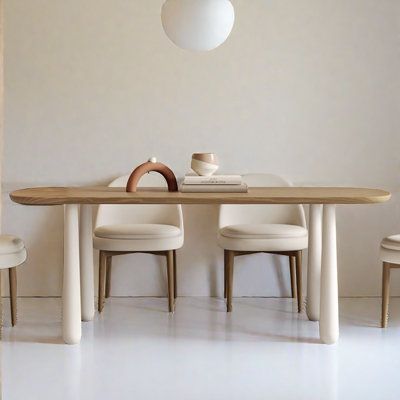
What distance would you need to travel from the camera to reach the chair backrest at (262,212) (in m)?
4.60

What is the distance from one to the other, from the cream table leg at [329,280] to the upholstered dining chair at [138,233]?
37.5 inches

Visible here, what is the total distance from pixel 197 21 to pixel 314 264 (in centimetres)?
148

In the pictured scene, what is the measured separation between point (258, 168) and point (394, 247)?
1.21m

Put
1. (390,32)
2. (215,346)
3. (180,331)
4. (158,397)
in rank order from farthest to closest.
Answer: (390,32), (180,331), (215,346), (158,397)

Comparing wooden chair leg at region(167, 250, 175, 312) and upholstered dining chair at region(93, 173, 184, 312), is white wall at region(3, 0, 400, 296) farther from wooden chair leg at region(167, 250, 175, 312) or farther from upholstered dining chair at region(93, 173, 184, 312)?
wooden chair leg at region(167, 250, 175, 312)

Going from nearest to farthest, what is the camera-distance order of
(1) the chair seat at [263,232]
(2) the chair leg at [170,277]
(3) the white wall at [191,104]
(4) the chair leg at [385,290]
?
(4) the chair leg at [385,290] → (1) the chair seat at [263,232] → (2) the chair leg at [170,277] → (3) the white wall at [191,104]

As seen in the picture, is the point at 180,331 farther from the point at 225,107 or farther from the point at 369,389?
the point at 225,107

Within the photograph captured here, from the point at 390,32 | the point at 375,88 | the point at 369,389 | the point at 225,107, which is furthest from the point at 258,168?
the point at 369,389

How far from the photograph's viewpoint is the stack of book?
12.1 ft

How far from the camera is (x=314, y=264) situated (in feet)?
13.0

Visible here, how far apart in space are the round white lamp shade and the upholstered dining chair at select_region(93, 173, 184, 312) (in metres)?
1.28

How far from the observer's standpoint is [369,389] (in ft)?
9.74

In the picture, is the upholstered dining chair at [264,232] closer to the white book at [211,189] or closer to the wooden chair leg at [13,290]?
the white book at [211,189]

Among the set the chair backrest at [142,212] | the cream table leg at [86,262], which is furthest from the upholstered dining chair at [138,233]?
the cream table leg at [86,262]
